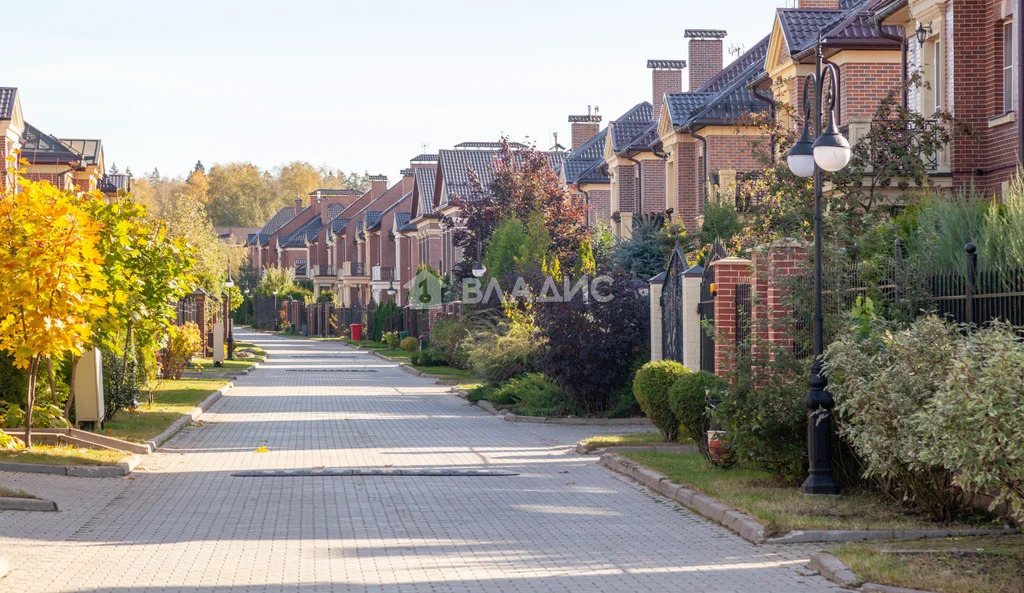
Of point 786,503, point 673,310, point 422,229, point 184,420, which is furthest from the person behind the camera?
point 422,229

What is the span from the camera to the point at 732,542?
33.7 ft

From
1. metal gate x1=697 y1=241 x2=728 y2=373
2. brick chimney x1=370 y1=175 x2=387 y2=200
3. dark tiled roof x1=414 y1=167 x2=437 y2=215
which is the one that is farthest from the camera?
brick chimney x1=370 y1=175 x2=387 y2=200

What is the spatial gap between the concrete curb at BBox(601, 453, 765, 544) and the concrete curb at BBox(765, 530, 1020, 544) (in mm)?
283

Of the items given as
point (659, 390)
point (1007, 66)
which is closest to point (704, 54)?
point (1007, 66)

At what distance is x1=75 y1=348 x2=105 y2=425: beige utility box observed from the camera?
18266 mm

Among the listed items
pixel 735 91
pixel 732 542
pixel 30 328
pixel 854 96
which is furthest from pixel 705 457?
pixel 735 91

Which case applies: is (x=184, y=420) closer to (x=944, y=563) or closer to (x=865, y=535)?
(x=865, y=535)

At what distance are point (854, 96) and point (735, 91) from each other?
32.8 ft

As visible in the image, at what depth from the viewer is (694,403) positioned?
1518 cm

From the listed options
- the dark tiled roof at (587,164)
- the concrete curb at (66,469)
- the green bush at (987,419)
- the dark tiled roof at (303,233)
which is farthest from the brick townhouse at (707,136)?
the dark tiled roof at (303,233)

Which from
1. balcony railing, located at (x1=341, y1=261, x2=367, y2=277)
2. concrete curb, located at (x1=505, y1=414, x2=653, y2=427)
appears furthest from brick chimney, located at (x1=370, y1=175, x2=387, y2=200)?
concrete curb, located at (x1=505, y1=414, x2=653, y2=427)

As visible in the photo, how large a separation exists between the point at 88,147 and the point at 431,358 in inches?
580

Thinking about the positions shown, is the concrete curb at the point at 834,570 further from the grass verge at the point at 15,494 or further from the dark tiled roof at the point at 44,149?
the dark tiled roof at the point at 44,149

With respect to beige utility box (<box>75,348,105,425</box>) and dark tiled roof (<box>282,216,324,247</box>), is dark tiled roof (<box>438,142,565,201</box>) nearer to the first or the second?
beige utility box (<box>75,348,105,425</box>)
